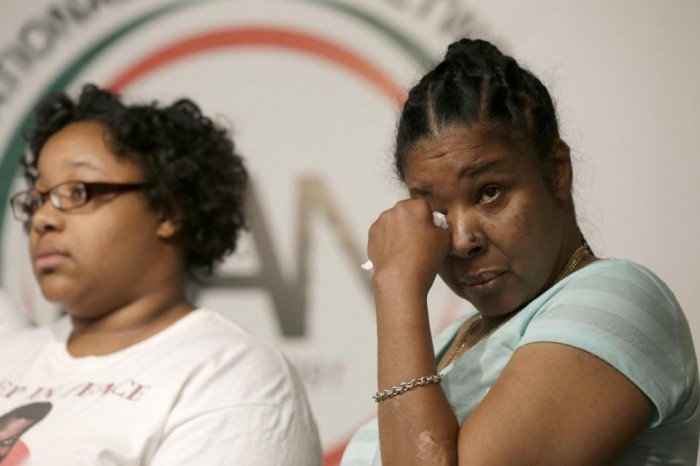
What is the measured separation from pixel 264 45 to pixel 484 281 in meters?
1.12

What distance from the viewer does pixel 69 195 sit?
1.74m

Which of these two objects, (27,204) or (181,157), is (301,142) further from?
(27,204)

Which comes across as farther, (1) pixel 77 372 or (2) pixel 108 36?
(2) pixel 108 36

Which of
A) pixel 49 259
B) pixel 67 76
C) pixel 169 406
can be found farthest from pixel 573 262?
pixel 67 76

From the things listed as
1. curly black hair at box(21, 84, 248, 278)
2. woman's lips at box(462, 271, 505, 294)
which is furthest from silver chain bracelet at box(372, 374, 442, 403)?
curly black hair at box(21, 84, 248, 278)

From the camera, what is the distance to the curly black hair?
1812 millimetres

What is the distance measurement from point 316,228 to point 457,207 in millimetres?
922

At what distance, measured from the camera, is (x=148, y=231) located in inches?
69.9

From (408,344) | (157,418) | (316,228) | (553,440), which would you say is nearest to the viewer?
(553,440)

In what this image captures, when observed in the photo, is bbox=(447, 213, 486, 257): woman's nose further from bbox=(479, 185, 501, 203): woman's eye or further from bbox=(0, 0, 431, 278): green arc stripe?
bbox=(0, 0, 431, 278): green arc stripe

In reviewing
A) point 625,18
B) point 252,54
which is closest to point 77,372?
point 252,54

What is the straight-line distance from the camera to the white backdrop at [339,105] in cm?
180

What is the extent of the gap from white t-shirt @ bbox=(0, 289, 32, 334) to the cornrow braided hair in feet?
3.38

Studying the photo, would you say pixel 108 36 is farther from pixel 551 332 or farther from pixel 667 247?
pixel 551 332
